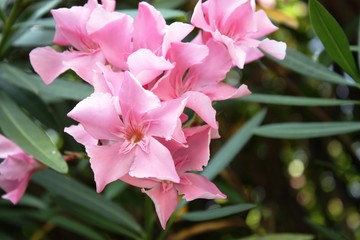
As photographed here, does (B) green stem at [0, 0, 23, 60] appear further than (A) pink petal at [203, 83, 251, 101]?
Yes

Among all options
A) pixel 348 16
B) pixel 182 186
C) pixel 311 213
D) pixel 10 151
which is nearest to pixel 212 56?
pixel 182 186

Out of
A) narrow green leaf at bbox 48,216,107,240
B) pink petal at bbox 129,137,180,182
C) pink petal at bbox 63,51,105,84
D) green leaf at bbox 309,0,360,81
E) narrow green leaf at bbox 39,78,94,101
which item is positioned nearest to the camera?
pink petal at bbox 129,137,180,182

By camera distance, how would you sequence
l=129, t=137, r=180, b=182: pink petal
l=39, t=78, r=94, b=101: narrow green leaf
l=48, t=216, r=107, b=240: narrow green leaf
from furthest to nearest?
l=48, t=216, r=107, b=240: narrow green leaf → l=39, t=78, r=94, b=101: narrow green leaf → l=129, t=137, r=180, b=182: pink petal

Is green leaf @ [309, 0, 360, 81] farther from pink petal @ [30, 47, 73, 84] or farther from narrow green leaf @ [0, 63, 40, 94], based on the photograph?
narrow green leaf @ [0, 63, 40, 94]

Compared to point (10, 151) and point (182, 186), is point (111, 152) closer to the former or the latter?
point (182, 186)

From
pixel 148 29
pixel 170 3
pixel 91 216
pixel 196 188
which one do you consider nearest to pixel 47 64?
pixel 148 29

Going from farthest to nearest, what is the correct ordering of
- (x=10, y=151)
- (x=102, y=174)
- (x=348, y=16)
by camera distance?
(x=348, y=16)
(x=10, y=151)
(x=102, y=174)

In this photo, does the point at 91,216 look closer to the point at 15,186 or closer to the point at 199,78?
the point at 15,186

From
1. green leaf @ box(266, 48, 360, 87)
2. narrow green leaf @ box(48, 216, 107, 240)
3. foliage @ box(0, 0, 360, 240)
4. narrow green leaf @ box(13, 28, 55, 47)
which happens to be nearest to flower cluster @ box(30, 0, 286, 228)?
foliage @ box(0, 0, 360, 240)
